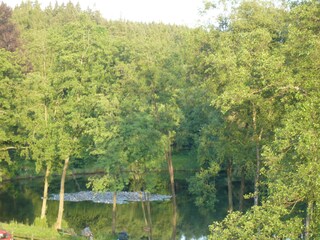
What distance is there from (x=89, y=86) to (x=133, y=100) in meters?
5.24

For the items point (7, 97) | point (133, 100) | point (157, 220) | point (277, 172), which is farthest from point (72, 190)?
point (277, 172)

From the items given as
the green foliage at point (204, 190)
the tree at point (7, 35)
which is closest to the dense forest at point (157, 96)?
the green foliage at point (204, 190)

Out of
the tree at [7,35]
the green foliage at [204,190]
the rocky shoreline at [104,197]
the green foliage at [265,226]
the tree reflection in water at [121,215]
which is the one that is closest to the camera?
the green foliage at [265,226]

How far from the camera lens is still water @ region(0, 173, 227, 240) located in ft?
152

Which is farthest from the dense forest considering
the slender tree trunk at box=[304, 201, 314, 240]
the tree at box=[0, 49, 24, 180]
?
A: the slender tree trunk at box=[304, 201, 314, 240]

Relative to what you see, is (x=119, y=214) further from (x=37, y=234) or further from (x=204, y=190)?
(x=37, y=234)

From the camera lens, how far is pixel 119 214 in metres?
53.2

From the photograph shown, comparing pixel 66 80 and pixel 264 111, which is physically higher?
pixel 66 80

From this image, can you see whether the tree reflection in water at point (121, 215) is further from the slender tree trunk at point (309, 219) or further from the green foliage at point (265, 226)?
the slender tree trunk at point (309, 219)

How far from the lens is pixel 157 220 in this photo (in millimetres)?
51031

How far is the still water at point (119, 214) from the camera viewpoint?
46428 millimetres

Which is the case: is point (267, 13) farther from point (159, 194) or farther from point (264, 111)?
point (159, 194)

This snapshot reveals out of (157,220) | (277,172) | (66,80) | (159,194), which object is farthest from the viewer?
(159,194)

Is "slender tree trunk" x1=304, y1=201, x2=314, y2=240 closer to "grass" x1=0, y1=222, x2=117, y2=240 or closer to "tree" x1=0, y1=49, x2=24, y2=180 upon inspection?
"grass" x1=0, y1=222, x2=117, y2=240
